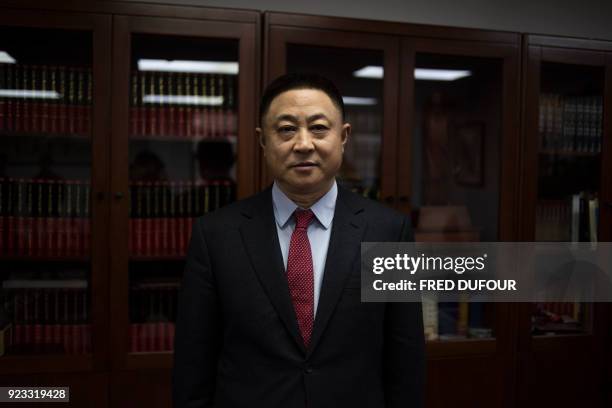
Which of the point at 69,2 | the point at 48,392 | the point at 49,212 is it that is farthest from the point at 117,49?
the point at 48,392

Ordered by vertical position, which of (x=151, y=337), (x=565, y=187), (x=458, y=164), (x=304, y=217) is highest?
(x=458, y=164)

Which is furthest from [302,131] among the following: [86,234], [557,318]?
[557,318]

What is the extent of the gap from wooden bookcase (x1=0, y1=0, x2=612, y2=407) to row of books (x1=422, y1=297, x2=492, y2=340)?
0.06 ft

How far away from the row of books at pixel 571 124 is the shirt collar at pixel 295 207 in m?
1.64

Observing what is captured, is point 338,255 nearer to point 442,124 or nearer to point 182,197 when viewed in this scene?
point 182,197

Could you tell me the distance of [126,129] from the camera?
2.26 metres

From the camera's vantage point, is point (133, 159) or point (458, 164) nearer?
point (133, 159)

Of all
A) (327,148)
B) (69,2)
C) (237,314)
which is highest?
(69,2)

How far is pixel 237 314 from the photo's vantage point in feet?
4.58

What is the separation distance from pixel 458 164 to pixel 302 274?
5.02 ft

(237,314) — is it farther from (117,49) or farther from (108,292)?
(117,49)

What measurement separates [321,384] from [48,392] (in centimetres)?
142

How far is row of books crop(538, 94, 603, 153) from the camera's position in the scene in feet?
8.89

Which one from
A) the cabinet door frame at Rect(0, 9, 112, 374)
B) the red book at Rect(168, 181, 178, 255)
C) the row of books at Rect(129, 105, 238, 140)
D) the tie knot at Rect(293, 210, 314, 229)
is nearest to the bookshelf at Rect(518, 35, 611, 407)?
the row of books at Rect(129, 105, 238, 140)
